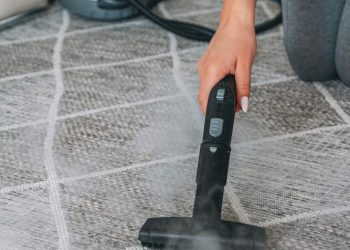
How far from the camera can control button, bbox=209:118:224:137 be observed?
957 mm

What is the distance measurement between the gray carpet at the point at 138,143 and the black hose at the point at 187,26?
3 cm

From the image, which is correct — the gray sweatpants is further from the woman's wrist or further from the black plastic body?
the black plastic body

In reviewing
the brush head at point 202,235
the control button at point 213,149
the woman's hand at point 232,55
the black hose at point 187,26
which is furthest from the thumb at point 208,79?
the black hose at point 187,26

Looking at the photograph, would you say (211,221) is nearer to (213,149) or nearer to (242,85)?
(213,149)

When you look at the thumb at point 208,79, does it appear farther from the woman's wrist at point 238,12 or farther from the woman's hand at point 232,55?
the woman's wrist at point 238,12

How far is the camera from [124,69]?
156 cm

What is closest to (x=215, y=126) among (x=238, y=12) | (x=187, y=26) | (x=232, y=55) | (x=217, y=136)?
(x=217, y=136)

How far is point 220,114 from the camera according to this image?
97 centimetres

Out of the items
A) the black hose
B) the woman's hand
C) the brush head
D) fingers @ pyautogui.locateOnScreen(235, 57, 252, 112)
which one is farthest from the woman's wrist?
the black hose

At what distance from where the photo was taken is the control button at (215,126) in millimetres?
957

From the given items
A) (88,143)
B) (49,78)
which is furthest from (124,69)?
(88,143)

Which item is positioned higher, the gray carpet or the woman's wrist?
the woman's wrist

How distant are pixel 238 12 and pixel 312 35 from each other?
1.04 feet

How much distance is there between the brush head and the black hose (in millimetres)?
806
